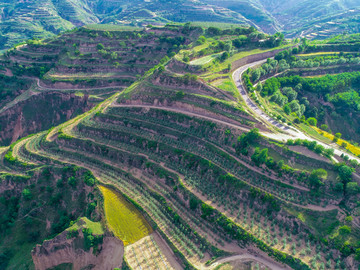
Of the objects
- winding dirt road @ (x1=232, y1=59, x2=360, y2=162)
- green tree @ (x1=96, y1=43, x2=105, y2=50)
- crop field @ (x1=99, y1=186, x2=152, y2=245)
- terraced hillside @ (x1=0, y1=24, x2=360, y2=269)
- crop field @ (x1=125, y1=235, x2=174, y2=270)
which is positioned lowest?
crop field @ (x1=125, y1=235, x2=174, y2=270)

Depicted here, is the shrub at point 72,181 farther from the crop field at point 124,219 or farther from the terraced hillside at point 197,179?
the crop field at point 124,219

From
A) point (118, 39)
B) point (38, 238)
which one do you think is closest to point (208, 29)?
point (118, 39)

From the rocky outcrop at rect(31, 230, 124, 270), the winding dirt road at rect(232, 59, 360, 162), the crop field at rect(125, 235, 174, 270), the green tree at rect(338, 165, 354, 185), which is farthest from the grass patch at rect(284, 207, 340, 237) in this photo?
the rocky outcrop at rect(31, 230, 124, 270)

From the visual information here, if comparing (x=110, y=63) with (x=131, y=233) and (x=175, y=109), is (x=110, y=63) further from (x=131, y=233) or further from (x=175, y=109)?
(x=131, y=233)

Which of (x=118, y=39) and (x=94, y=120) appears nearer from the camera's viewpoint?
(x=94, y=120)

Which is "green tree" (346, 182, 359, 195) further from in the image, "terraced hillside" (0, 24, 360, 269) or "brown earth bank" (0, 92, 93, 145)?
"brown earth bank" (0, 92, 93, 145)

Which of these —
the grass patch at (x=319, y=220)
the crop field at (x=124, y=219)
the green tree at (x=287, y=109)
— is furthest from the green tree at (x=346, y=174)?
the crop field at (x=124, y=219)
